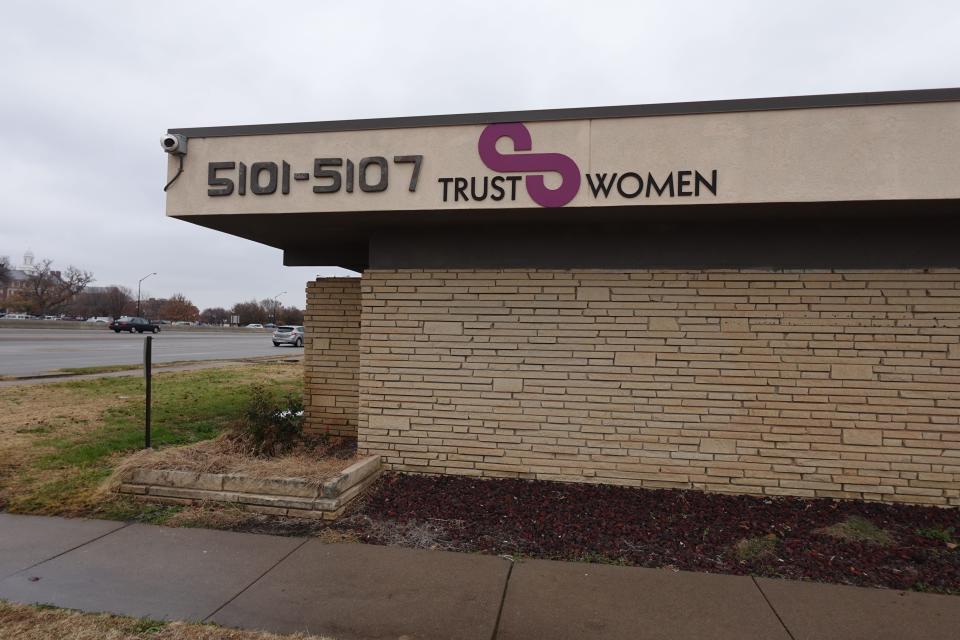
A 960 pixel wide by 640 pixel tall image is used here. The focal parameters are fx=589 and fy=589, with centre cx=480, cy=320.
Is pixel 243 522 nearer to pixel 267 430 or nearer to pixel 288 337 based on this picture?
pixel 267 430

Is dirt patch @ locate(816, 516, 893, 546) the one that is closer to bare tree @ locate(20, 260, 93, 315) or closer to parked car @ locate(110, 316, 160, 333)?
parked car @ locate(110, 316, 160, 333)

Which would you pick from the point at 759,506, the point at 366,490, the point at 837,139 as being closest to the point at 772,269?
the point at 837,139

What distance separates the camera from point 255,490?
5.36 meters

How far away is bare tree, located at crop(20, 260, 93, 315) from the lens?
9238cm

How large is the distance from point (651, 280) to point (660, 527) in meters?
2.33

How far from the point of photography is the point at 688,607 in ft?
12.1

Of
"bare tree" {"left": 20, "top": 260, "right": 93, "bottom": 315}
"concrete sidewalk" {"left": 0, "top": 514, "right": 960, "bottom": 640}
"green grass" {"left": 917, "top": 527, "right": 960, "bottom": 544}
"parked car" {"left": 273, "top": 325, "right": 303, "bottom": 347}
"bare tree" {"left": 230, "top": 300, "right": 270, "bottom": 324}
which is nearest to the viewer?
"concrete sidewalk" {"left": 0, "top": 514, "right": 960, "bottom": 640}

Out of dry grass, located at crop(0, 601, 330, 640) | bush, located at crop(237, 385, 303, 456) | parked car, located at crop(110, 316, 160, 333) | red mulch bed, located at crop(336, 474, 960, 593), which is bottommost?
dry grass, located at crop(0, 601, 330, 640)

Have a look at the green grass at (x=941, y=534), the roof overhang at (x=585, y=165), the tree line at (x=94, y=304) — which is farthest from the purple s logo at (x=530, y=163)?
the tree line at (x=94, y=304)

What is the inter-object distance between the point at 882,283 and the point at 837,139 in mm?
1524

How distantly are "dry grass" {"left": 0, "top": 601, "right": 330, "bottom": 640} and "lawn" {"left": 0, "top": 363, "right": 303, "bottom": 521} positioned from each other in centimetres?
173

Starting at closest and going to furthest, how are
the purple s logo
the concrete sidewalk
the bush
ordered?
1. the concrete sidewalk
2. the purple s logo
3. the bush

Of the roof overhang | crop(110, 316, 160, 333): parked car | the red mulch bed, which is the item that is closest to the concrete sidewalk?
the red mulch bed

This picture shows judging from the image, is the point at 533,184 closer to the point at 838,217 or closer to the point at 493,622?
the point at 838,217
